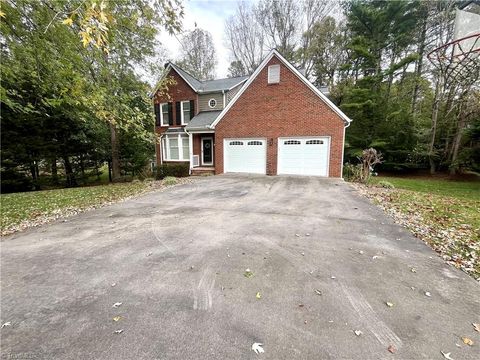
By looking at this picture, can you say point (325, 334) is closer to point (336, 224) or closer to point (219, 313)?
point (219, 313)

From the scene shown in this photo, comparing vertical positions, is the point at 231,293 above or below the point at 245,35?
below

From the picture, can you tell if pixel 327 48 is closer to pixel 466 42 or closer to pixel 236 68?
pixel 236 68

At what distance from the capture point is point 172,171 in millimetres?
14953

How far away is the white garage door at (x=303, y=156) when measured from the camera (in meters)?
11.6

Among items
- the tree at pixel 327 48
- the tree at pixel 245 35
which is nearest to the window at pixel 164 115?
the tree at pixel 245 35

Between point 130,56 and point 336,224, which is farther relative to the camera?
point 130,56

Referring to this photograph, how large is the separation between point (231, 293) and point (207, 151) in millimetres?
13961

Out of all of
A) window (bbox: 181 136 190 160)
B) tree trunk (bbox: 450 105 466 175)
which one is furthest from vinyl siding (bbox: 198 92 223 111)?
tree trunk (bbox: 450 105 466 175)

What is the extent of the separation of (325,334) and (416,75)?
74.9 feet

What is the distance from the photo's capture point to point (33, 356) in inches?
75.2

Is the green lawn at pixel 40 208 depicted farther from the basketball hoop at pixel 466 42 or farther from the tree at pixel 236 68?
the tree at pixel 236 68

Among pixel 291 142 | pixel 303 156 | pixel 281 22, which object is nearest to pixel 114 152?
pixel 291 142

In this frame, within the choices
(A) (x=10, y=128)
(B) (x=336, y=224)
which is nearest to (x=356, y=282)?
(B) (x=336, y=224)

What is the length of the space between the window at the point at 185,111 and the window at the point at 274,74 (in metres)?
6.95
